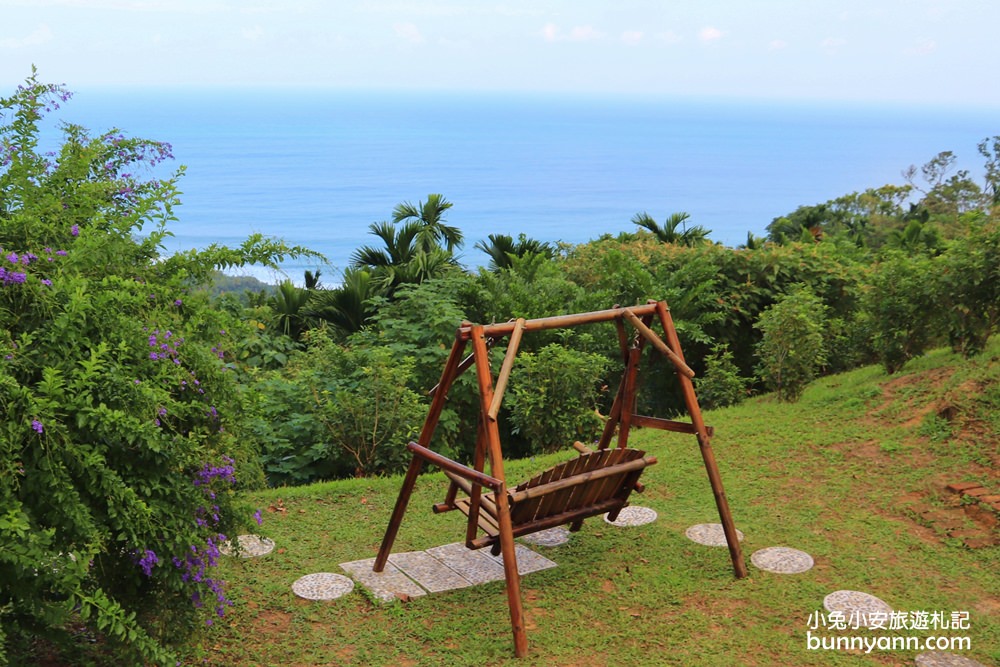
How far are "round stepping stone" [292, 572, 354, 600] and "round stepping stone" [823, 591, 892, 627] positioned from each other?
8.25ft

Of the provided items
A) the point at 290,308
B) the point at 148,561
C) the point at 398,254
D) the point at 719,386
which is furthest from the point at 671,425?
the point at 398,254

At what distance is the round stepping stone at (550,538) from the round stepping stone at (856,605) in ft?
5.24

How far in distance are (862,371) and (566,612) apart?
549 centimetres

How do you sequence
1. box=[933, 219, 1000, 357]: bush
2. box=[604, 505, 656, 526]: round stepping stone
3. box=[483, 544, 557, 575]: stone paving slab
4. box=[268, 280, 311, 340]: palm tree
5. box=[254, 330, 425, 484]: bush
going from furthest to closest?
box=[268, 280, 311, 340]: palm tree → box=[933, 219, 1000, 357]: bush → box=[254, 330, 425, 484]: bush → box=[604, 505, 656, 526]: round stepping stone → box=[483, 544, 557, 575]: stone paving slab

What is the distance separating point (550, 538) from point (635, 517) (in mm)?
677

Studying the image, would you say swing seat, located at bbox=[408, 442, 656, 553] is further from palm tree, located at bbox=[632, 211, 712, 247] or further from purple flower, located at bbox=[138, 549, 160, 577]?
palm tree, located at bbox=[632, 211, 712, 247]

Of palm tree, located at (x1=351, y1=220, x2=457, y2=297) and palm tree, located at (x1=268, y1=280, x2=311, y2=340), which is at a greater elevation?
palm tree, located at (x1=351, y1=220, x2=457, y2=297)

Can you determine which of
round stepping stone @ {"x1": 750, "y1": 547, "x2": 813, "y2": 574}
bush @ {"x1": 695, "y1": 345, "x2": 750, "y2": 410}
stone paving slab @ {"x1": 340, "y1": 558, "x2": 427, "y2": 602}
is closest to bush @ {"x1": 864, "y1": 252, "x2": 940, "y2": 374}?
bush @ {"x1": 695, "y1": 345, "x2": 750, "y2": 410}

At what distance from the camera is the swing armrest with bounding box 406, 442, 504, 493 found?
13.5ft

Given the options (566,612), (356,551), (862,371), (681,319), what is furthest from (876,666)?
(681,319)

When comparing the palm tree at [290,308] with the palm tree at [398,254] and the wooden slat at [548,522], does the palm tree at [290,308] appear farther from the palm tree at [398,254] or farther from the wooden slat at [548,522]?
the wooden slat at [548,522]

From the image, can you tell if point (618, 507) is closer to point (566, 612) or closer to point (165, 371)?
point (566, 612)

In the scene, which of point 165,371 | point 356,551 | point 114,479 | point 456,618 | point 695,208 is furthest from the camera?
point 695,208

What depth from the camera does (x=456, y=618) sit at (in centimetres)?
443
